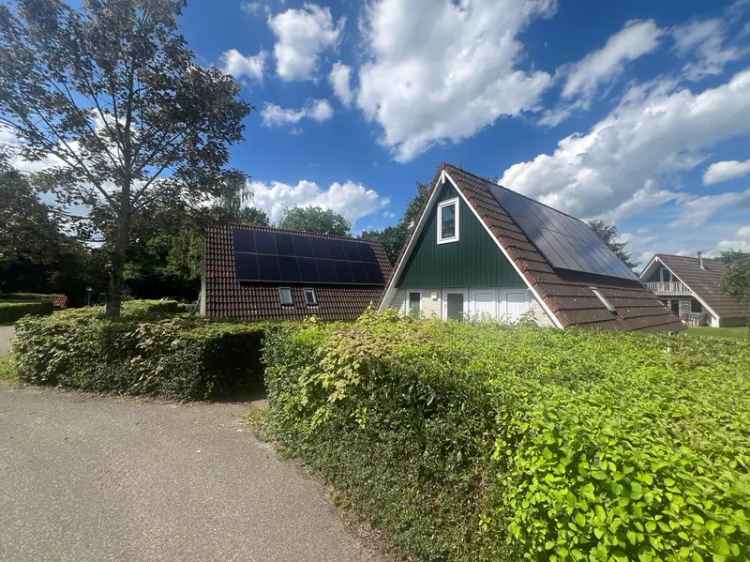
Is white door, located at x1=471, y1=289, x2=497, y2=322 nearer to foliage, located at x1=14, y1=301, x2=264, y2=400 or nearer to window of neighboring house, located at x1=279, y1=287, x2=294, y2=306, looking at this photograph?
foliage, located at x1=14, y1=301, x2=264, y2=400

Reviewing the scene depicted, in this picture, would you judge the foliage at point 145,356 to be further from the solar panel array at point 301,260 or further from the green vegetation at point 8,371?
the solar panel array at point 301,260

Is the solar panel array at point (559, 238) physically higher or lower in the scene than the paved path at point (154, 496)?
higher

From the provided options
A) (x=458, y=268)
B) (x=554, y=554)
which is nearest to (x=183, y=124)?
(x=458, y=268)

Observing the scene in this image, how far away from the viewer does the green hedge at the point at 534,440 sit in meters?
1.36

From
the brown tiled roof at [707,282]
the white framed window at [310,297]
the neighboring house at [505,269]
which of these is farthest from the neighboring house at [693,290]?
the white framed window at [310,297]

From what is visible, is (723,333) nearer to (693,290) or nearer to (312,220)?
(693,290)

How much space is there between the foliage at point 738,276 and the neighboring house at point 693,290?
3715mm

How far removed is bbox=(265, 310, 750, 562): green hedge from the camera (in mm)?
1358

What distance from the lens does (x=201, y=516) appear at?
Answer: 3.04 meters

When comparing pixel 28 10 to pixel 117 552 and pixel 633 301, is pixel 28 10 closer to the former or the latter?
pixel 117 552

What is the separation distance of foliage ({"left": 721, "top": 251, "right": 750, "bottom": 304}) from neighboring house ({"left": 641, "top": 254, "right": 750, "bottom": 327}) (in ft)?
12.2

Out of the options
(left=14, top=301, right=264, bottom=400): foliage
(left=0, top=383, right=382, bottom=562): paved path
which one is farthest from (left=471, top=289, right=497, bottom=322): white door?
(left=0, top=383, right=382, bottom=562): paved path

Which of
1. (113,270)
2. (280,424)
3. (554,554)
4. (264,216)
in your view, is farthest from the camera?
(264,216)

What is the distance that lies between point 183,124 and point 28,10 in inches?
134
